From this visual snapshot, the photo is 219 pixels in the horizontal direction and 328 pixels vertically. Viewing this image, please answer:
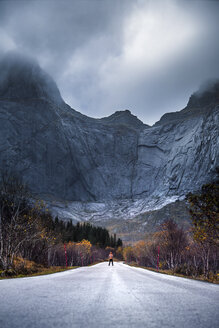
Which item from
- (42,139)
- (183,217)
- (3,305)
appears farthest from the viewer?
(42,139)

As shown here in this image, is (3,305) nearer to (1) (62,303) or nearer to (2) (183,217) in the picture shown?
(1) (62,303)

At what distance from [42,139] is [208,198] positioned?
635 feet

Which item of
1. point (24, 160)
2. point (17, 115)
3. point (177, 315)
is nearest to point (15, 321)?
point (177, 315)

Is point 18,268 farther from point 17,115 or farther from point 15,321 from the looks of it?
point 17,115

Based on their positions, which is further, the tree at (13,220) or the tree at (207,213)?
the tree at (13,220)

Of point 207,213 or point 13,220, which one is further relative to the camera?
point 13,220

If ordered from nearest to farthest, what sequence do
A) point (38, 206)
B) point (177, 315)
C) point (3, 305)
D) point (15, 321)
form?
1. point (15, 321)
2. point (177, 315)
3. point (3, 305)
4. point (38, 206)

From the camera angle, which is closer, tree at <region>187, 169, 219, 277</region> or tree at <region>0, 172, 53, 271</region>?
tree at <region>187, 169, 219, 277</region>

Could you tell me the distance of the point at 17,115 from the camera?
18988cm

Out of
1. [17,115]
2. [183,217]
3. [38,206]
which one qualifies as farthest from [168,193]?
[38,206]

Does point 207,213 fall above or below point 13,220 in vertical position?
above

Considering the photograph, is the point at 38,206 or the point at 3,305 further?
the point at 38,206

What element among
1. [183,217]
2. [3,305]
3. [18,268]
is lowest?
[18,268]

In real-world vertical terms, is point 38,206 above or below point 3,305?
above
